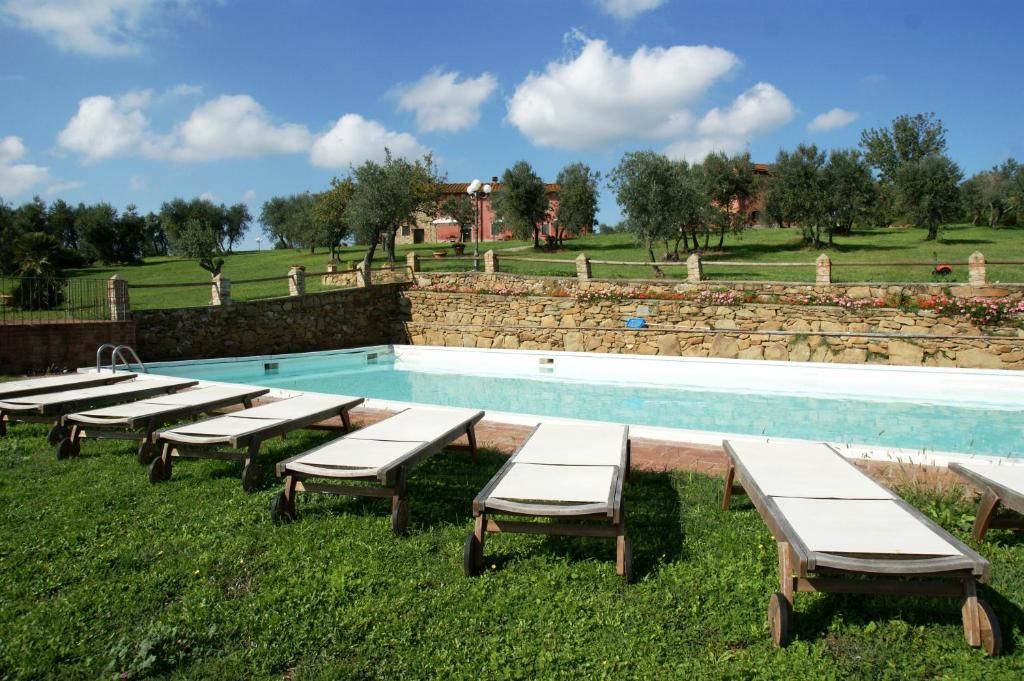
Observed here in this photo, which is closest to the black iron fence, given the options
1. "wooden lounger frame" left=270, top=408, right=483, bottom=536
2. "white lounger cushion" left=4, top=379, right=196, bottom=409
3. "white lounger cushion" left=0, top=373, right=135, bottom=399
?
"white lounger cushion" left=0, top=373, right=135, bottom=399

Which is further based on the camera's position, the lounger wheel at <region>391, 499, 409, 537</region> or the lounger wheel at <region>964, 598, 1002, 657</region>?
the lounger wheel at <region>391, 499, 409, 537</region>

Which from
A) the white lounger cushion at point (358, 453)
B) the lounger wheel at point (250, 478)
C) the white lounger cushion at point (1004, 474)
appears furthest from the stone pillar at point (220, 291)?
the white lounger cushion at point (1004, 474)

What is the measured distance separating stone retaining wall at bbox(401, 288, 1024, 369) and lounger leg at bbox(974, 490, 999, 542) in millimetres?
10114

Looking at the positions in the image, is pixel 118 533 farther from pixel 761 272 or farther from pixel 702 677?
pixel 761 272

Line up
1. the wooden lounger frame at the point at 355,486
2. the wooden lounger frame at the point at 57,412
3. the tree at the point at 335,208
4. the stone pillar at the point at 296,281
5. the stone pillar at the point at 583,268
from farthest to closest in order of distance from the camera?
1. the tree at the point at 335,208
2. the stone pillar at the point at 583,268
3. the stone pillar at the point at 296,281
4. the wooden lounger frame at the point at 57,412
5. the wooden lounger frame at the point at 355,486

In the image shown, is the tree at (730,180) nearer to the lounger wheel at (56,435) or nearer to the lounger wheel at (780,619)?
the lounger wheel at (56,435)

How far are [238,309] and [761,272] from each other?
14724 mm

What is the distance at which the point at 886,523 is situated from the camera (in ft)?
9.47

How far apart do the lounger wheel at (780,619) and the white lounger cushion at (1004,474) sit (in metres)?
1.62

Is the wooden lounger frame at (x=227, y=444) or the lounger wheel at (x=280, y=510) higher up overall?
the wooden lounger frame at (x=227, y=444)

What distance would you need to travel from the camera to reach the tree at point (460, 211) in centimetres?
4381

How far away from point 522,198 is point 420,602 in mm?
30609

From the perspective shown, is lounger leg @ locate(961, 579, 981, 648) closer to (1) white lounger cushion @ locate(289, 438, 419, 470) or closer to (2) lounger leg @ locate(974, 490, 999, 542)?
(2) lounger leg @ locate(974, 490, 999, 542)

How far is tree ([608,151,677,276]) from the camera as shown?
20711 millimetres
